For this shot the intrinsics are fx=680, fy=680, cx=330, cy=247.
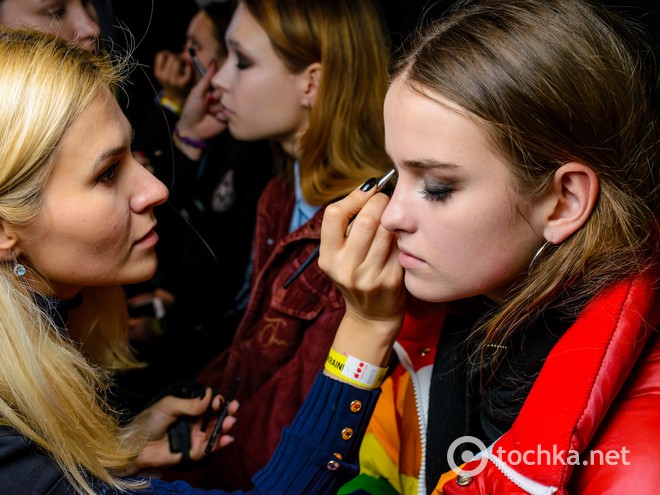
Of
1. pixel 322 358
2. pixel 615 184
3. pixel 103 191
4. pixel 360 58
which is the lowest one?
pixel 322 358

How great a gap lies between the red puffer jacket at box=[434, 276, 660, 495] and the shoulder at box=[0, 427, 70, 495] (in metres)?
0.59

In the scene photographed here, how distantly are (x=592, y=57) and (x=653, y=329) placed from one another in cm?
40

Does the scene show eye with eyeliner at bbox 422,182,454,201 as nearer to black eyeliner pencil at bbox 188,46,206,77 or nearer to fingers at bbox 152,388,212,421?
fingers at bbox 152,388,212,421

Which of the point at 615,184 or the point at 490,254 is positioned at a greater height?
the point at 615,184

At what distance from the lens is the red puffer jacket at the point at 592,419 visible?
88 cm

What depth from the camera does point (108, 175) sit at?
1.22 m

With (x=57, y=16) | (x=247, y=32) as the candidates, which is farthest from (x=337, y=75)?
(x=57, y=16)

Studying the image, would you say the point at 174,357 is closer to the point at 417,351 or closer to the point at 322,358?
the point at 322,358

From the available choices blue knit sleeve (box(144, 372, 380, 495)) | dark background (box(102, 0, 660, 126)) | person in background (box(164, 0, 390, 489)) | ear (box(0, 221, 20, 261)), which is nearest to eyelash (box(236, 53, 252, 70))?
person in background (box(164, 0, 390, 489))

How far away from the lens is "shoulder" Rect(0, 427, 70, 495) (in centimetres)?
99

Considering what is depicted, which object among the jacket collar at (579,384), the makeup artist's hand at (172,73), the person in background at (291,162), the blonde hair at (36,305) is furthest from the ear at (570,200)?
the makeup artist's hand at (172,73)

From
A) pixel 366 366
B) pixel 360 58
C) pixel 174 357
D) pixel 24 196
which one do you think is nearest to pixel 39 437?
pixel 24 196

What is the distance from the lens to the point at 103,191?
3.92 feet

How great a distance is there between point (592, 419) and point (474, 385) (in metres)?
0.35
